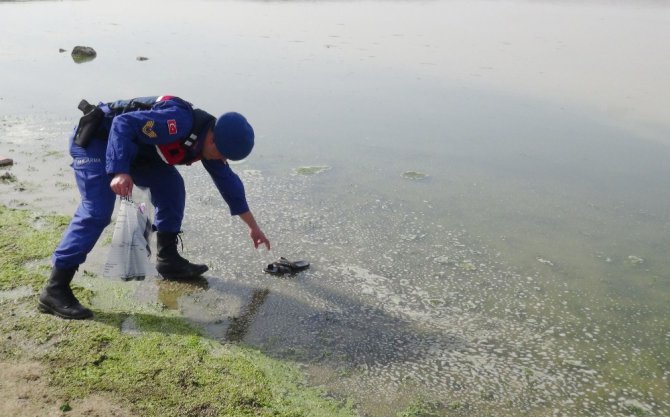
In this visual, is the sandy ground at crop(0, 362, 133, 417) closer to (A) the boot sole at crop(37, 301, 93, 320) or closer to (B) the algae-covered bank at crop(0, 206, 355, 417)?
(B) the algae-covered bank at crop(0, 206, 355, 417)

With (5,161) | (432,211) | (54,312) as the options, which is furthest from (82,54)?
(54,312)

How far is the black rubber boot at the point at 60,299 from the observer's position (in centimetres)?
368

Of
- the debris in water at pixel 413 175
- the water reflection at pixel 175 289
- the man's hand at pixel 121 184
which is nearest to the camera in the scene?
the man's hand at pixel 121 184

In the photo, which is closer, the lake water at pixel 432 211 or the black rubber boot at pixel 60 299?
the lake water at pixel 432 211

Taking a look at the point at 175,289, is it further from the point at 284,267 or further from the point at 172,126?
the point at 172,126

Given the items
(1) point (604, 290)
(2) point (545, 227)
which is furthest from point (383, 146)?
(1) point (604, 290)

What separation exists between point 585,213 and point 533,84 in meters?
5.15

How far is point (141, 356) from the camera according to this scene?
11.1 feet

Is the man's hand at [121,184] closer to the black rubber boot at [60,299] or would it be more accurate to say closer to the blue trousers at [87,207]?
the blue trousers at [87,207]

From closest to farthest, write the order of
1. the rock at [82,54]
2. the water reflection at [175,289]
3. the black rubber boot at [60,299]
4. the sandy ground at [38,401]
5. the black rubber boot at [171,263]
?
1. the sandy ground at [38,401]
2. the black rubber boot at [60,299]
3. the water reflection at [175,289]
4. the black rubber boot at [171,263]
5. the rock at [82,54]

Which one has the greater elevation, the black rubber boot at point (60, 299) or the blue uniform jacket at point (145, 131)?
the blue uniform jacket at point (145, 131)

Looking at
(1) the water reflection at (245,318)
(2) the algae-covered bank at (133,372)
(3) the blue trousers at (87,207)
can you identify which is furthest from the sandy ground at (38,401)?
(1) the water reflection at (245,318)

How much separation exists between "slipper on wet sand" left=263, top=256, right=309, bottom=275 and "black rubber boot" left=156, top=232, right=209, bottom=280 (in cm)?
51

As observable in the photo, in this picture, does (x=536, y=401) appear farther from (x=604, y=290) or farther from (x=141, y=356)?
(x=141, y=356)
